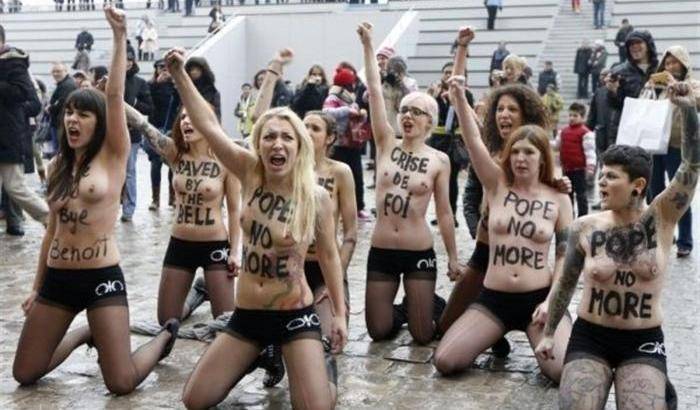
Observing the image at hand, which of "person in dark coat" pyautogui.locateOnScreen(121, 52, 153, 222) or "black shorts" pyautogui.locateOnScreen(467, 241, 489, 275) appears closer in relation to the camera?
"black shorts" pyautogui.locateOnScreen(467, 241, 489, 275)

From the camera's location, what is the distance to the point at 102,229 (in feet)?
17.5

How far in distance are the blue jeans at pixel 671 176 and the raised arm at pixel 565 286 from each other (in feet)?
15.0

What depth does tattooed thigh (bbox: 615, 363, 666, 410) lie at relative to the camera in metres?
4.50

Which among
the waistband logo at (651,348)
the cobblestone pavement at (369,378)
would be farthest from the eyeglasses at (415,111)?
the waistband logo at (651,348)

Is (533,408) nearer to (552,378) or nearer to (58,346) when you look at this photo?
(552,378)

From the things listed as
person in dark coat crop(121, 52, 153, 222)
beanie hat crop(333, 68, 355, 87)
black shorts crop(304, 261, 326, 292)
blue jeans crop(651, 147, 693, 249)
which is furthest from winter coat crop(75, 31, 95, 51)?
black shorts crop(304, 261, 326, 292)

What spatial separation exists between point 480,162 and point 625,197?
134cm

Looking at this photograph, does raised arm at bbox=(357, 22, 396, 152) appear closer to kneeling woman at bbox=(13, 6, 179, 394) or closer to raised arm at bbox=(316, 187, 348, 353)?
raised arm at bbox=(316, 187, 348, 353)

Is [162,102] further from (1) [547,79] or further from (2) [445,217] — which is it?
(1) [547,79]

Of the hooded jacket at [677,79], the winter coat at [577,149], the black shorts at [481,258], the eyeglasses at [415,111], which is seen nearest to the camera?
the black shorts at [481,258]

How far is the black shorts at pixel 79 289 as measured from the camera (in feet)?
17.2

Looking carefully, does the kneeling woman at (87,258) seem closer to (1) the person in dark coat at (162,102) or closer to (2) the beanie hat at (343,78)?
(2) the beanie hat at (343,78)

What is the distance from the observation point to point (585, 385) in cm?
461

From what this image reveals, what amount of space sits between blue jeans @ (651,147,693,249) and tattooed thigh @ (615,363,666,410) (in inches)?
192
